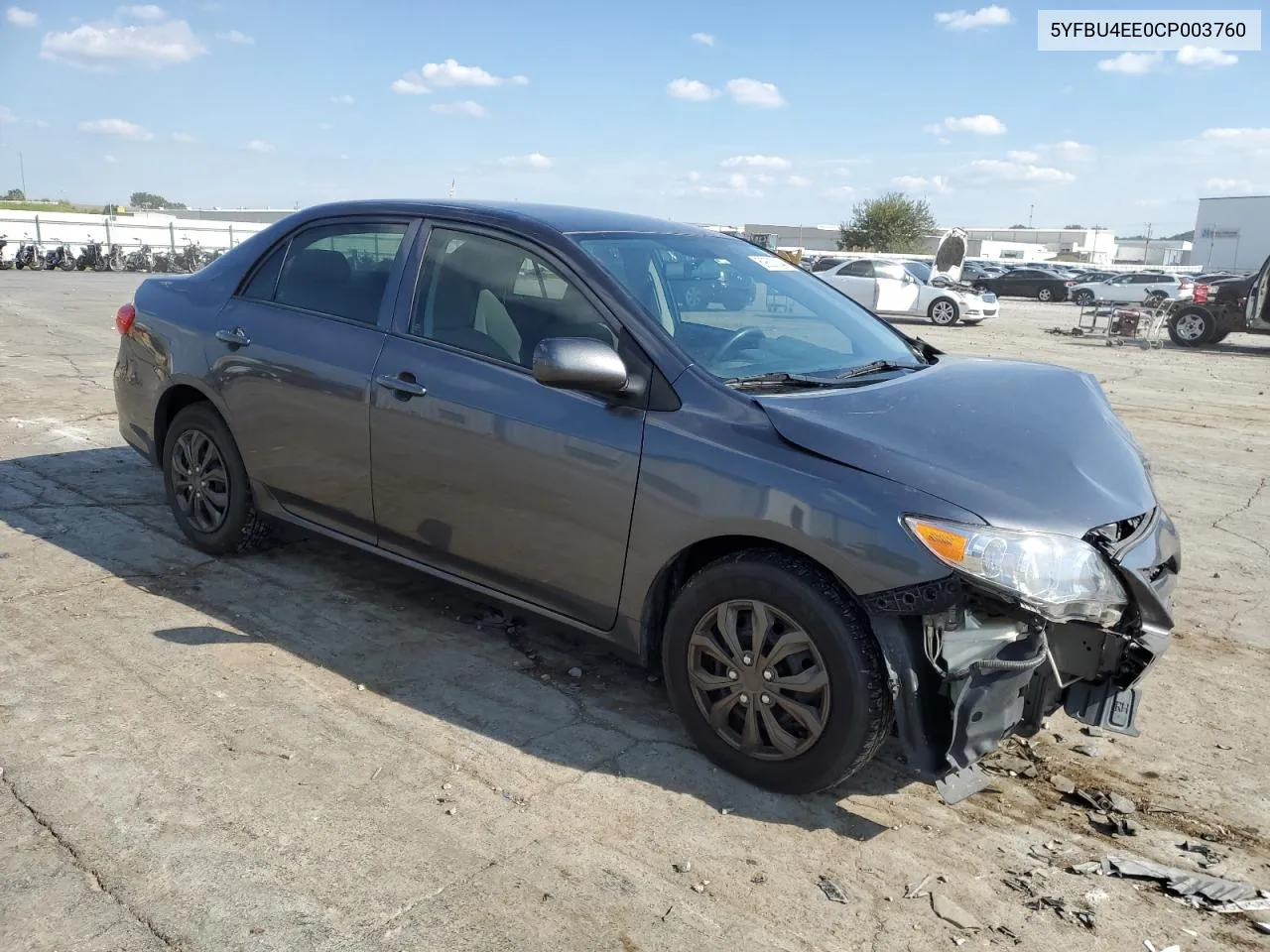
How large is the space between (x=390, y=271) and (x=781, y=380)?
1.76m

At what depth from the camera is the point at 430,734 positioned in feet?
11.4

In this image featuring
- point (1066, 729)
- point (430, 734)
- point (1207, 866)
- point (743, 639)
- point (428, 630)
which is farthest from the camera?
point (428, 630)

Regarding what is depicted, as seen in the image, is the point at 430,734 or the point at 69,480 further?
the point at 69,480

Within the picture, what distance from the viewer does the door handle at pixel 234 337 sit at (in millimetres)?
4637

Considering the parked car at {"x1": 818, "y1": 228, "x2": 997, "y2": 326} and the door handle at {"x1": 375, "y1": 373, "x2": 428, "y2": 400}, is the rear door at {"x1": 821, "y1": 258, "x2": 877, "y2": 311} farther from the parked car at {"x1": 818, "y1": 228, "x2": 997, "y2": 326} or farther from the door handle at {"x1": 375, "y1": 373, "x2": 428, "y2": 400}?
the door handle at {"x1": 375, "y1": 373, "x2": 428, "y2": 400}

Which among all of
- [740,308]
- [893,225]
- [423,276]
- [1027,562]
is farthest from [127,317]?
[893,225]

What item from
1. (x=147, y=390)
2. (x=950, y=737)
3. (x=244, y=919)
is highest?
(x=147, y=390)

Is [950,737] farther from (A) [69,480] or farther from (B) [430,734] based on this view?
(A) [69,480]

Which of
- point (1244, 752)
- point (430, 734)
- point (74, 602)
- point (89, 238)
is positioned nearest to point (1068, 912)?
point (1244, 752)

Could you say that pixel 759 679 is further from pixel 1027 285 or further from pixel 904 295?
pixel 1027 285

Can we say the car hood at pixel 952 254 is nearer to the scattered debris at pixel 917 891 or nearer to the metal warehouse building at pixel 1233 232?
the scattered debris at pixel 917 891

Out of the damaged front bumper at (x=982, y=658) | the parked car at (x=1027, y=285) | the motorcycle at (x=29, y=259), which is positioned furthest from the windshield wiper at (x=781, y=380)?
the parked car at (x=1027, y=285)

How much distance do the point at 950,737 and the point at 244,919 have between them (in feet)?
6.30

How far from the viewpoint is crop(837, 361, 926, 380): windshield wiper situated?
378 centimetres
